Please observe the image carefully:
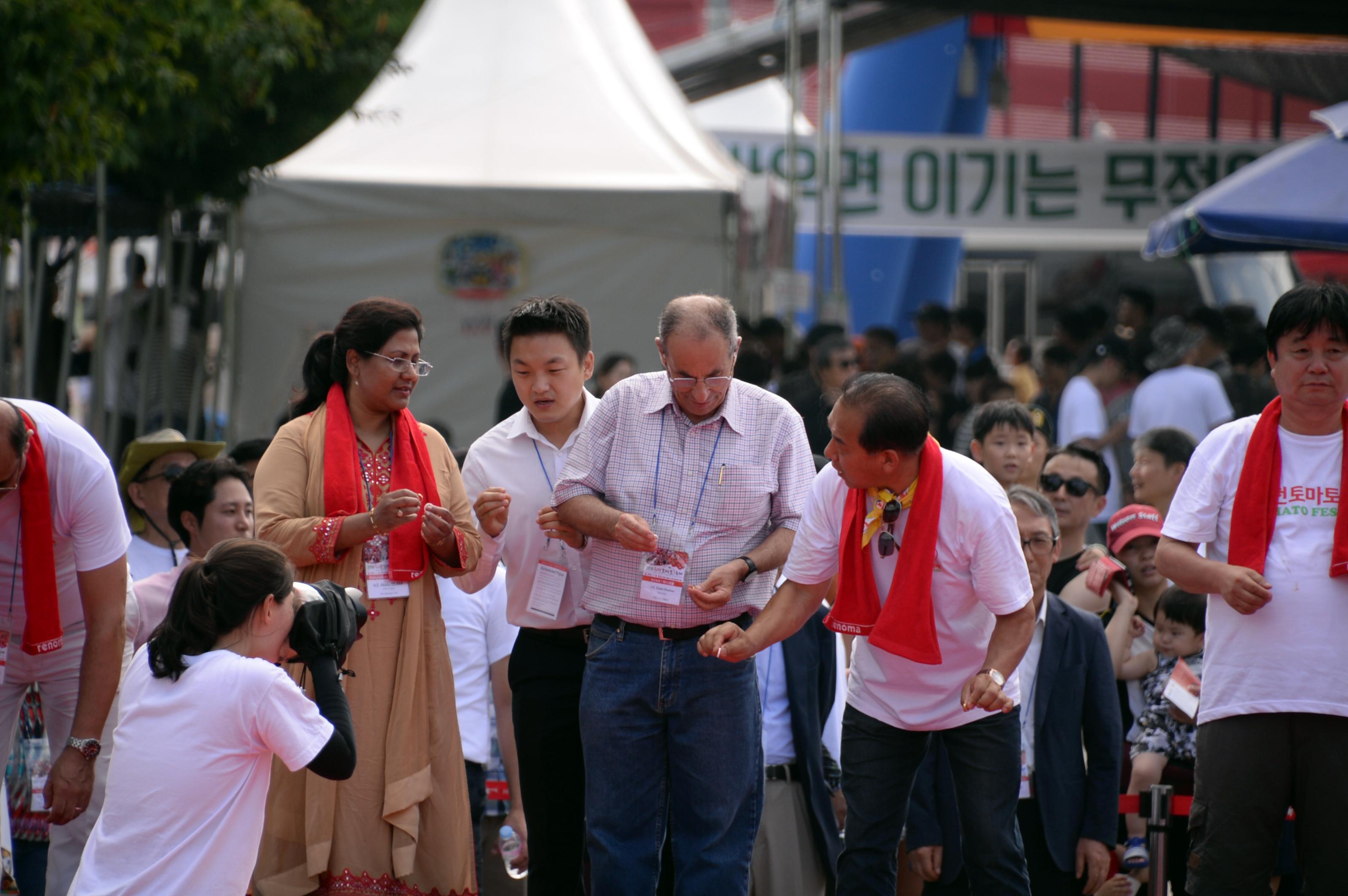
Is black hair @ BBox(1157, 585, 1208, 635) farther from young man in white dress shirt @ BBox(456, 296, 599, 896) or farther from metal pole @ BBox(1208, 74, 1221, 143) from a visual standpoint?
metal pole @ BBox(1208, 74, 1221, 143)

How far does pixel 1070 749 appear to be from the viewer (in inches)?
178

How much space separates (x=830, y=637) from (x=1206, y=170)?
8.91 m

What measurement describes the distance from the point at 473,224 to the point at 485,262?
0.84ft

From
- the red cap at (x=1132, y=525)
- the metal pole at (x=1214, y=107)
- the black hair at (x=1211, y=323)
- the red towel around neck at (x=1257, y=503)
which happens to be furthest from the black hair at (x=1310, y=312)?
the metal pole at (x=1214, y=107)

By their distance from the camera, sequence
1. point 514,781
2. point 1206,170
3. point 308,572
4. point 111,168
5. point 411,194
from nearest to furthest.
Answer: point 308,572, point 514,781, point 111,168, point 411,194, point 1206,170

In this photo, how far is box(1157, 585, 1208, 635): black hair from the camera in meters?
4.96

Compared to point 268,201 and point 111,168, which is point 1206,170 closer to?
point 268,201

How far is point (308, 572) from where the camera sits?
3.94 metres

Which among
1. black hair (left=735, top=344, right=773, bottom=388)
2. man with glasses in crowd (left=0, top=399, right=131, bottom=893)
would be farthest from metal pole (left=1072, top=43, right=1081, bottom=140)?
man with glasses in crowd (left=0, top=399, right=131, bottom=893)

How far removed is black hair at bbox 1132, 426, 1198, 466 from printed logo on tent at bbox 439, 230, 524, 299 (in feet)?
15.5

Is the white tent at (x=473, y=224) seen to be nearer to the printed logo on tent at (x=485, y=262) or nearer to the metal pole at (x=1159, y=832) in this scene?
the printed logo on tent at (x=485, y=262)

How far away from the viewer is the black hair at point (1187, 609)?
4957 millimetres

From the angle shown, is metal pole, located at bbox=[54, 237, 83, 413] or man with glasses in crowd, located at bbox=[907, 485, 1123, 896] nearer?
man with glasses in crowd, located at bbox=[907, 485, 1123, 896]

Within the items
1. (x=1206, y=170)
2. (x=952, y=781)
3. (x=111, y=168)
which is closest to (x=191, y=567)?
(x=952, y=781)
